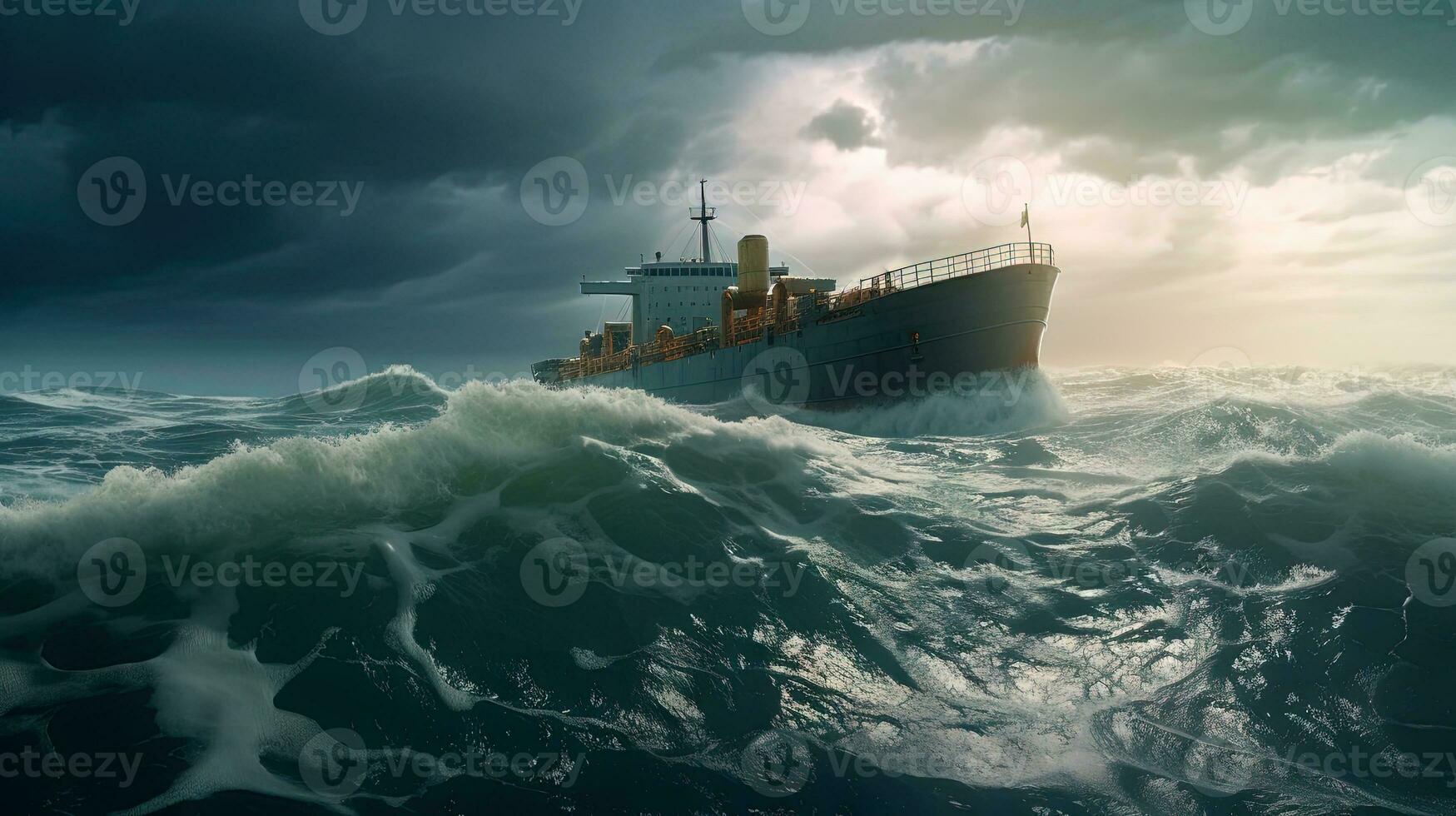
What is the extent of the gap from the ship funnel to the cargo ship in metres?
0.05

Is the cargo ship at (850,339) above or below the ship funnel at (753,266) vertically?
below

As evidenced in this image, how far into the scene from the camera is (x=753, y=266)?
32.2 metres

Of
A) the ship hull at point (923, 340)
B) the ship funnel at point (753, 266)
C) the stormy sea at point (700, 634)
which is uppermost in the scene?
the ship funnel at point (753, 266)

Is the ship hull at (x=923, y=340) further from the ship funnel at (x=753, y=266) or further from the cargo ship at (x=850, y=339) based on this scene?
the ship funnel at (x=753, y=266)

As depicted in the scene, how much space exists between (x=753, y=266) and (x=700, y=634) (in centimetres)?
2696

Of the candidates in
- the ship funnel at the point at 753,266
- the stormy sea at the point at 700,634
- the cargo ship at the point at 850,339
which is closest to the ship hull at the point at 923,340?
the cargo ship at the point at 850,339

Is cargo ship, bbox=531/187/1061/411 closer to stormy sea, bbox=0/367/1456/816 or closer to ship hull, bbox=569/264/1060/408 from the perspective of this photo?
ship hull, bbox=569/264/1060/408

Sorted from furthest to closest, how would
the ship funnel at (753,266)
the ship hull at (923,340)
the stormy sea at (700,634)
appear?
the ship funnel at (753,266) < the ship hull at (923,340) < the stormy sea at (700,634)

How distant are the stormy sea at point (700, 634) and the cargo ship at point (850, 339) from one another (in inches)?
490

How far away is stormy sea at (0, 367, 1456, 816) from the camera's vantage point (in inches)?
190

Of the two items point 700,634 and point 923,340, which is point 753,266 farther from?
point 700,634

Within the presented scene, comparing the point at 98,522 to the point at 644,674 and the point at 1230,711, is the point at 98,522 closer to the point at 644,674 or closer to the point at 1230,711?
the point at 644,674

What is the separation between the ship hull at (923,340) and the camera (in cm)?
2348

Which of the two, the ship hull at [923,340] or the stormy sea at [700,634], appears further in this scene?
the ship hull at [923,340]
